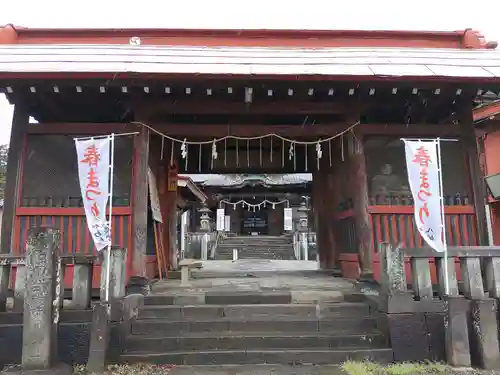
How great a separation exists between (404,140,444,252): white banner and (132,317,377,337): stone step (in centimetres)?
165

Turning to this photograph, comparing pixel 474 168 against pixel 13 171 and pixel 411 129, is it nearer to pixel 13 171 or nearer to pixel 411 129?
→ pixel 411 129

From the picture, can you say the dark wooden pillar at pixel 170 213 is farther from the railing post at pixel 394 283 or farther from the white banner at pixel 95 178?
the railing post at pixel 394 283

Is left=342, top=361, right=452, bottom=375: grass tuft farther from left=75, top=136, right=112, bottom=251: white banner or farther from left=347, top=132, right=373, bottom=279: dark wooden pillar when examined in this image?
left=75, top=136, right=112, bottom=251: white banner

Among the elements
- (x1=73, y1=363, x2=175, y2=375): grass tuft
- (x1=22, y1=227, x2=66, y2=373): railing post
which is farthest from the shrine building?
(x1=22, y1=227, x2=66, y2=373): railing post

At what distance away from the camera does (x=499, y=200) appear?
544 inches

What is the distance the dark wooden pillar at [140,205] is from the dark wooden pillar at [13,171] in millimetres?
2220

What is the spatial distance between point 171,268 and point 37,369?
5.80m

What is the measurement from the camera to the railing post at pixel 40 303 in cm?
481

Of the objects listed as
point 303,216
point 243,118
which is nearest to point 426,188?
point 243,118

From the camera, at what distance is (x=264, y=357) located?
17.8ft

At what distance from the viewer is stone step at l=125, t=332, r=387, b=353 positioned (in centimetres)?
562

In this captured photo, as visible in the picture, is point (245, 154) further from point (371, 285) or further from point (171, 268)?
point (371, 285)

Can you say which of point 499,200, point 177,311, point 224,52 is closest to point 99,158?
point 177,311

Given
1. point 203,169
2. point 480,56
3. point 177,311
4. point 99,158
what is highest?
point 480,56
